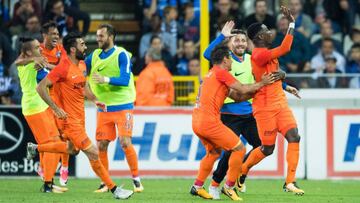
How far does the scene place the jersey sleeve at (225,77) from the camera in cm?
1520

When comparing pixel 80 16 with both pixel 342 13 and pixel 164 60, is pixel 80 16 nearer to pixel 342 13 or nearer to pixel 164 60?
pixel 164 60

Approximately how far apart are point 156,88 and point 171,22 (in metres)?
2.59

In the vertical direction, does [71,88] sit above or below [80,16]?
below

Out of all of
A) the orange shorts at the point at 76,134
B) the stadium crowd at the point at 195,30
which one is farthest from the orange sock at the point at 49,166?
the stadium crowd at the point at 195,30

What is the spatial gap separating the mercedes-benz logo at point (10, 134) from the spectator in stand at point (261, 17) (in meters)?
5.14

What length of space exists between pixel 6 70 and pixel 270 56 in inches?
293

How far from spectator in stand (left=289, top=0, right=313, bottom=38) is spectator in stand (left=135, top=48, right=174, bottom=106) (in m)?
3.53

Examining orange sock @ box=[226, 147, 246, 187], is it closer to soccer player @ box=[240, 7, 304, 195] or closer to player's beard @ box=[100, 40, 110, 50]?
soccer player @ box=[240, 7, 304, 195]

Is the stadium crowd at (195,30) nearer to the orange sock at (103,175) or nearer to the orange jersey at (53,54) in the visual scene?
the orange jersey at (53,54)

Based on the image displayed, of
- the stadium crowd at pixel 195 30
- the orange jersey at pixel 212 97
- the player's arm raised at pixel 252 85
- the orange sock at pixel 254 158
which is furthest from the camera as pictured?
the stadium crowd at pixel 195 30

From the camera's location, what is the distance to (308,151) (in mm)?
19859

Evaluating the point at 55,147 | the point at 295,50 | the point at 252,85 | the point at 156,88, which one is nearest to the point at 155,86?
the point at 156,88

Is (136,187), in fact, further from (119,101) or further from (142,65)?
(142,65)

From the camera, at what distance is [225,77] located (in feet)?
50.0
